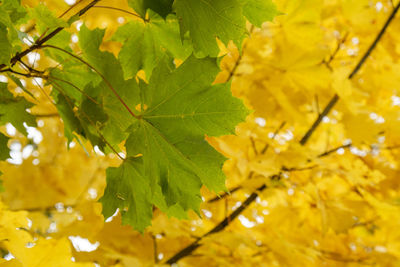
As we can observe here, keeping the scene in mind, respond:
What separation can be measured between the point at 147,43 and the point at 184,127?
208 millimetres

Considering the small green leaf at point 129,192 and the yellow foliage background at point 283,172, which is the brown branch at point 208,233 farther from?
the small green leaf at point 129,192

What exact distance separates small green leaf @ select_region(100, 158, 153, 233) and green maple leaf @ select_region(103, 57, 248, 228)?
0.06 metres

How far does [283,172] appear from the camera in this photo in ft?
4.55

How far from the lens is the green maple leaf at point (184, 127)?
60cm

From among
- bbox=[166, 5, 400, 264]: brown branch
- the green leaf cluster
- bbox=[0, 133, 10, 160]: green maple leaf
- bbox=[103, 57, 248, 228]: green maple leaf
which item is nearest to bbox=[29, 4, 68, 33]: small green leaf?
the green leaf cluster

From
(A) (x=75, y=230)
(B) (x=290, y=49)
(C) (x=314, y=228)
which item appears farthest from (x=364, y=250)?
(A) (x=75, y=230)

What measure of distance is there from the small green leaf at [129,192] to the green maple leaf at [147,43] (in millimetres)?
195

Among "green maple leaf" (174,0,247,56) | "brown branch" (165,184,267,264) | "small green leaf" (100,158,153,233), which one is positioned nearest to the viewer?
"green maple leaf" (174,0,247,56)

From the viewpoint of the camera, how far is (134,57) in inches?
28.5

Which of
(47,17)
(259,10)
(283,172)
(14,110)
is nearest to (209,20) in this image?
(259,10)

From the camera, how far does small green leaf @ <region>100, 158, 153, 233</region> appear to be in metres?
0.67

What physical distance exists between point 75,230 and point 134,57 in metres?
0.85

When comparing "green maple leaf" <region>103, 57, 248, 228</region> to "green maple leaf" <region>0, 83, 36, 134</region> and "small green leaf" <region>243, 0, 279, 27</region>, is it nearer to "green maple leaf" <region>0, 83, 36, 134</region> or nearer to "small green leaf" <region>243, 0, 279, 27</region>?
"small green leaf" <region>243, 0, 279, 27</region>

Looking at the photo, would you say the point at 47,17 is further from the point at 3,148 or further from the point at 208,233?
the point at 208,233
